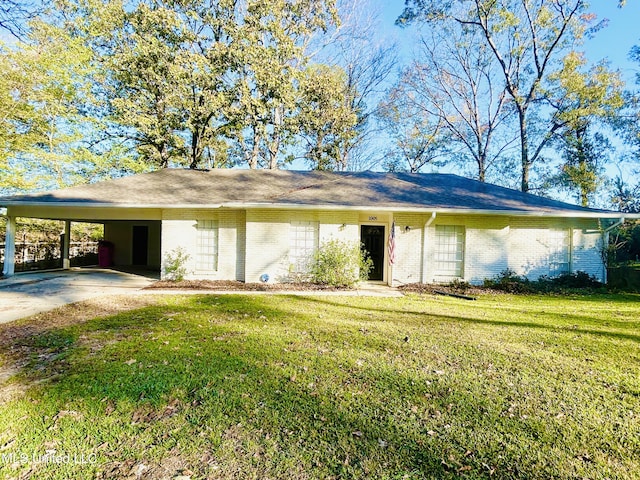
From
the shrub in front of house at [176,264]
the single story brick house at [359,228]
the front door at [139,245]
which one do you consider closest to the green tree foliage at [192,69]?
the front door at [139,245]

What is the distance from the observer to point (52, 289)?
9.09 m

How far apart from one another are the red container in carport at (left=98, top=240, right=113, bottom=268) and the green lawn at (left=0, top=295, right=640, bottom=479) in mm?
11529

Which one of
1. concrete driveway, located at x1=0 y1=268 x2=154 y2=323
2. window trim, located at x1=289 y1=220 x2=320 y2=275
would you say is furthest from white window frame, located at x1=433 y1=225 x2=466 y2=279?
concrete driveway, located at x1=0 y1=268 x2=154 y2=323

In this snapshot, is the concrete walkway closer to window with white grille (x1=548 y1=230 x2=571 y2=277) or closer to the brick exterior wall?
the brick exterior wall

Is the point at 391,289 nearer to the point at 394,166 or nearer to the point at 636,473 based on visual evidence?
the point at 636,473

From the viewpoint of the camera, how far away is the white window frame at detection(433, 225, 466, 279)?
1149cm

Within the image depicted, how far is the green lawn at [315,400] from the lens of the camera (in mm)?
2432

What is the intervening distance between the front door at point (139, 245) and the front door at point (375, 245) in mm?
11531

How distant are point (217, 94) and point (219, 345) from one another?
15.8 metres

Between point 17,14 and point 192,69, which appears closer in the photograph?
point 17,14

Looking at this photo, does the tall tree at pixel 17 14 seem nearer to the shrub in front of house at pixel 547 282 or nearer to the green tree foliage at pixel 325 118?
the shrub in front of house at pixel 547 282

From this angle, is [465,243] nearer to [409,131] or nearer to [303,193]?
[303,193]

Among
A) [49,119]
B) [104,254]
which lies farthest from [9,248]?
[49,119]

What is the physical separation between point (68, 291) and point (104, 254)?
808cm
